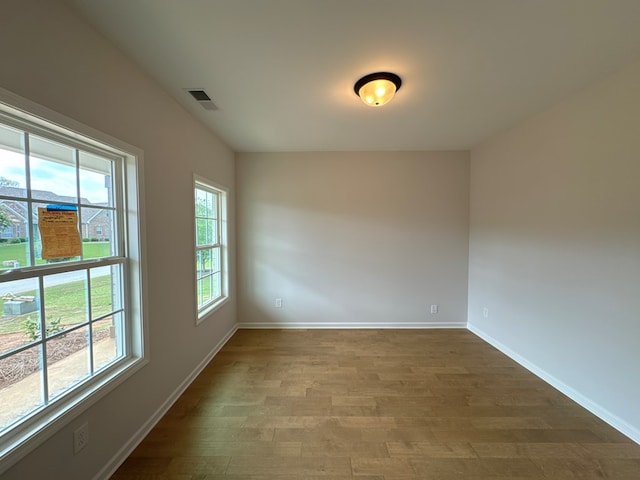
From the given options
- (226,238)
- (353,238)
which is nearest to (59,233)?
(226,238)

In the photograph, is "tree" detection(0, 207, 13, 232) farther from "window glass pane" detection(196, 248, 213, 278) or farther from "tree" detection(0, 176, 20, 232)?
"window glass pane" detection(196, 248, 213, 278)

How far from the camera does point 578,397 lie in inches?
80.4

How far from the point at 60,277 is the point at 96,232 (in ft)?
1.09

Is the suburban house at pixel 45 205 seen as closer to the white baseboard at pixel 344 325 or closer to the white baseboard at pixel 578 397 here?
the white baseboard at pixel 344 325

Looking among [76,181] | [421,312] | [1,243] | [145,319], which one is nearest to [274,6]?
[76,181]

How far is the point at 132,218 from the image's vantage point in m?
1.67

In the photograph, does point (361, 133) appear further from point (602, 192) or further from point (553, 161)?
point (602, 192)

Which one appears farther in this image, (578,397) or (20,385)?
(578,397)

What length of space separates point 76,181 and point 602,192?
361cm

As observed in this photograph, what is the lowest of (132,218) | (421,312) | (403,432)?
(403,432)

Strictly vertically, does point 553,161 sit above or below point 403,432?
above

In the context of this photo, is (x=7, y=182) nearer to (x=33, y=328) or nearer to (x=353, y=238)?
(x=33, y=328)

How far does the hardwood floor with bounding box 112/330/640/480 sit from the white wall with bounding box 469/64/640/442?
31cm

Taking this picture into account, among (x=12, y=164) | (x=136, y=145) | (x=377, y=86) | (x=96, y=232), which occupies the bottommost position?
(x=96, y=232)
